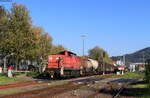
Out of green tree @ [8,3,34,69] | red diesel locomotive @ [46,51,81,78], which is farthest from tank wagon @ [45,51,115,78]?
green tree @ [8,3,34,69]

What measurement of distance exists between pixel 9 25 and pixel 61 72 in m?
19.6

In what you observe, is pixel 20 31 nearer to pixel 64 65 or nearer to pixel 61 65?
pixel 64 65

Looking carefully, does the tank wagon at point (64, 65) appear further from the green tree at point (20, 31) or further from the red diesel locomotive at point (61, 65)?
the green tree at point (20, 31)

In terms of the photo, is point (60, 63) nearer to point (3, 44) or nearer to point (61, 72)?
point (61, 72)

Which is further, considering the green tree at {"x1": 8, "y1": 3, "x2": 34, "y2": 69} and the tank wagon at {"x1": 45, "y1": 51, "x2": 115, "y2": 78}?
the green tree at {"x1": 8, "y1": 3, "x2": 34, "y2": 69}

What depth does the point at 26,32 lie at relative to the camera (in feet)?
166

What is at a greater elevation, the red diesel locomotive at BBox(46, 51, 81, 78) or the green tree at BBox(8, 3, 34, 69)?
the green tree at BBox(8, 3, 34, 69)

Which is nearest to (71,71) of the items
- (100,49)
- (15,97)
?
(15,97)

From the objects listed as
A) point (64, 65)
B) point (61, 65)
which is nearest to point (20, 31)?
point (64, 65)

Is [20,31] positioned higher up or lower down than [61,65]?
higher up

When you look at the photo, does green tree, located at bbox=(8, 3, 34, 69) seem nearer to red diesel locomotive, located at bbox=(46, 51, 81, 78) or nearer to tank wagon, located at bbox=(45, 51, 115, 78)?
tank wagon, located at bbox=(45, 51, 115, 78)

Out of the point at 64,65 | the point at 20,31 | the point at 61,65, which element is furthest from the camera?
the point at 20,31

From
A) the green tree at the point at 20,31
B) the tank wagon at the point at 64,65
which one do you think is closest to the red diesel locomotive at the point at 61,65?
the tank wagon at the point at 64,65

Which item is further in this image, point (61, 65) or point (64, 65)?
point (64, 65)
